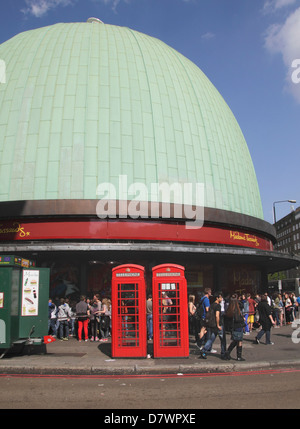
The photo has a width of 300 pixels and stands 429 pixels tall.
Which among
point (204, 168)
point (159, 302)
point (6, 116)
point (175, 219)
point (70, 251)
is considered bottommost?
point (159, 302)

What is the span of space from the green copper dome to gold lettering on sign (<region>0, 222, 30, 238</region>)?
1467 mm

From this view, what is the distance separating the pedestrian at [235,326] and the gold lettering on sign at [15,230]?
12728mm

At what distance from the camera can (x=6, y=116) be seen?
23.3 meters

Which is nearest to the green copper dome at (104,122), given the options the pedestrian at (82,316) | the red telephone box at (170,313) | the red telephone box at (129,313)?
the pedestrian at (82,316)

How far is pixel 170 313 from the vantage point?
12.5m

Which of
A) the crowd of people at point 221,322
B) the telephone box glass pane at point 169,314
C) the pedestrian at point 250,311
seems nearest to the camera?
the crowd of people at point 221,322

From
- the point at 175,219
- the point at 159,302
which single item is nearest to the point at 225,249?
the point at 175,219

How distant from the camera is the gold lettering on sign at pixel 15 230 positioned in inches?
835

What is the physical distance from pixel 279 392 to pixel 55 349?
8665 mm

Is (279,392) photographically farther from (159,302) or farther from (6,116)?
Result: (6,116)

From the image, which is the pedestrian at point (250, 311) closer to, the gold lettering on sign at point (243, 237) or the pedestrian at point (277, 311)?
the pedestrian at point (277, 311)

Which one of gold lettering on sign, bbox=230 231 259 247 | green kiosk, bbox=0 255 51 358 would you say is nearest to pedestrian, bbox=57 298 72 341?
green kiosk, bbox=0 255 51 358

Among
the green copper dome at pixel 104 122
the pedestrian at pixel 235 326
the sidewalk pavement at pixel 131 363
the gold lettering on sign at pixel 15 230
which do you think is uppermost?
the green copper dome at pixel 104 122

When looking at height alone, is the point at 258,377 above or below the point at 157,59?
below
